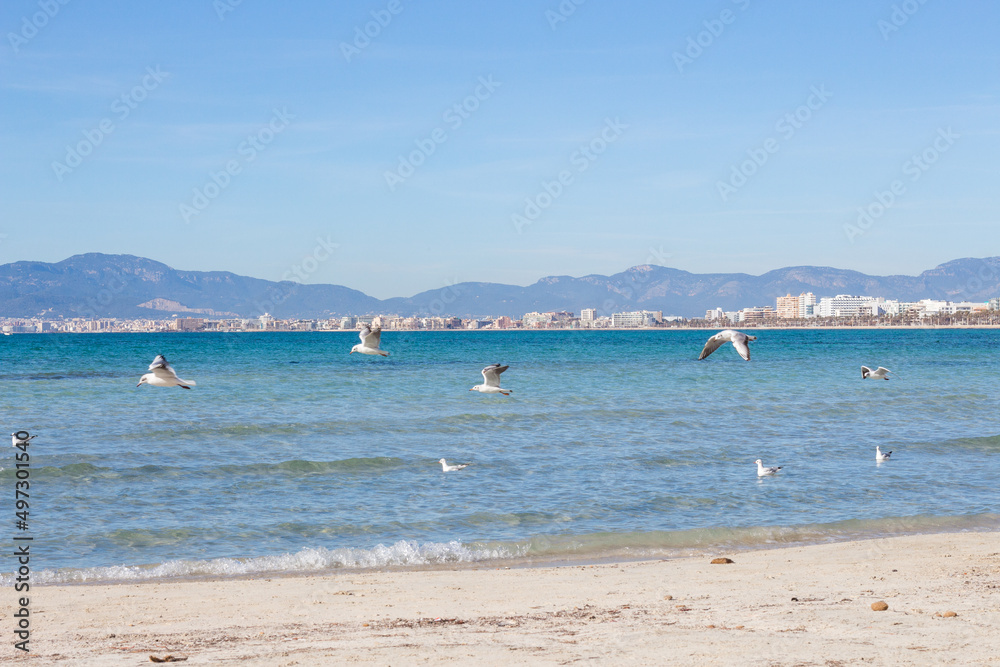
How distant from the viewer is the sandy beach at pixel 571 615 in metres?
7.01

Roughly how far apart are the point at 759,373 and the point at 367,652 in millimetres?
45848

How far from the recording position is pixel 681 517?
1402 centimetres

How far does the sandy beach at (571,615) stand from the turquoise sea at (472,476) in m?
1.48

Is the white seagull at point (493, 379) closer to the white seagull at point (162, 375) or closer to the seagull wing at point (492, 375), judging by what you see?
the seagull wing at point (492, 375)

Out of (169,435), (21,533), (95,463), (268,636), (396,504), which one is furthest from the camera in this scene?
(169,435)

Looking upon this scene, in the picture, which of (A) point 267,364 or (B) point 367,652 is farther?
(A) point 267,364

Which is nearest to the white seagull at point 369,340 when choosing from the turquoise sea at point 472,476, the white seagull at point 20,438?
the turquoise sea at point 472,476

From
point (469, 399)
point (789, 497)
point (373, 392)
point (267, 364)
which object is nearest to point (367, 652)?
point (789, 497)

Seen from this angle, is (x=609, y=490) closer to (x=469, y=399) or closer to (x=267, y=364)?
(x=469, y=399)

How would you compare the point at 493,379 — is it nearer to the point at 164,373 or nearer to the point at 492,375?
the point at 492,375

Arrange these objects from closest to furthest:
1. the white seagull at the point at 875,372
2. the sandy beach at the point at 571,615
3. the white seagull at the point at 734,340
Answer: the sandy beach at the point at 571,615
the white seagull at the point at 734,340
the white seagull at the point at 875,372

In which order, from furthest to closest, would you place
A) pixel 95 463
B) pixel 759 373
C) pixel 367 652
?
pixel 759 373 → pixel 95 463 → pixel 367 652

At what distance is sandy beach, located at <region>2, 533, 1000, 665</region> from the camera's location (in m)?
7.01

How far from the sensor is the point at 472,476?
1756cm
